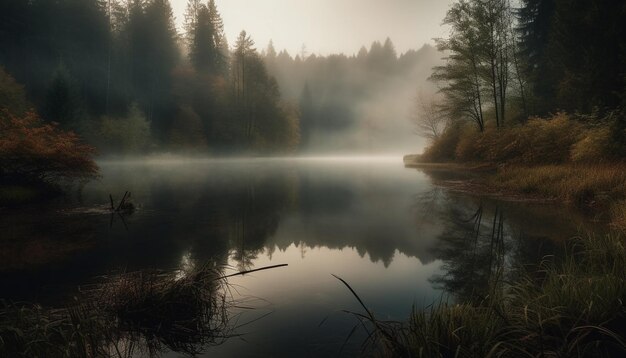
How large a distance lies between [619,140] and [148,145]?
168ft

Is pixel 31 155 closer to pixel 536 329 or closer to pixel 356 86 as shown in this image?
pixel 536 329

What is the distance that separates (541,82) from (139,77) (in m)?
55.1

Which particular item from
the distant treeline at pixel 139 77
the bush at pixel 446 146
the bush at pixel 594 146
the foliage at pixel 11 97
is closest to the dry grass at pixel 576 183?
the bush at pixel 594 146

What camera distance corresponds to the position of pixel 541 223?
1190 centimetres

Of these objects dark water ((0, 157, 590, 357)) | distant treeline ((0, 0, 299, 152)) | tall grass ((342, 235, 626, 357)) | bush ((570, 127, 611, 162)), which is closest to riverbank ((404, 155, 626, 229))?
bush ((570, 127, 611, 162))

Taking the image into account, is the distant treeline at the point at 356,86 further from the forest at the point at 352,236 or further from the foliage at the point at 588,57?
the foliage at the point at 588,57

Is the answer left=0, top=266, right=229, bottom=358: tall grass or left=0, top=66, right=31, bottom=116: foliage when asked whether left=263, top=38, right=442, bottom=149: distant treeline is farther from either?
left=0, top=266, right=229, bottom=358: tall grass

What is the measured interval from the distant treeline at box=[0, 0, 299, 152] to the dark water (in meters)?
33.0

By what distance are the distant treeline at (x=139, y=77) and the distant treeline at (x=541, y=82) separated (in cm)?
3384

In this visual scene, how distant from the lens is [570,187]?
15367 millimetres

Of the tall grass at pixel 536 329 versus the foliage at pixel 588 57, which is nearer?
the tall grass at pixel 536 329

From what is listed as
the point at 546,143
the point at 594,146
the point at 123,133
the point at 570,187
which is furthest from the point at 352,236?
the point at 123,133

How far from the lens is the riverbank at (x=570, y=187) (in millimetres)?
12883

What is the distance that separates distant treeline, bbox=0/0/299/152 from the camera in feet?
157
